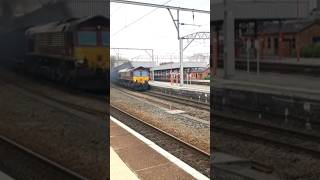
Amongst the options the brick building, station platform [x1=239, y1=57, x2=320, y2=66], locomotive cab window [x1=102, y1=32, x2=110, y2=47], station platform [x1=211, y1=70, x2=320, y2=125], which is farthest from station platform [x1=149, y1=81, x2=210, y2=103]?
locomotive cab window [x1=102, y1=32, x2=110, y2=47]

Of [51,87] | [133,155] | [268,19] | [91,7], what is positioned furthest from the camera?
[133,155]

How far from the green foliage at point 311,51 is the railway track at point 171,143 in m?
1.24

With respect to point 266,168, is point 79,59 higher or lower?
higher

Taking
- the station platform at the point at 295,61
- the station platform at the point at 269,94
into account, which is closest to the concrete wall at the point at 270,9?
the station platform at the point at 295,61

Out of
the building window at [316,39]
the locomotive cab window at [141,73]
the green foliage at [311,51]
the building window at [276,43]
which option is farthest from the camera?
the locomotive cab window at [141,73]

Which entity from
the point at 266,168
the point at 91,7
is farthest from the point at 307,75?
the point at 91,7

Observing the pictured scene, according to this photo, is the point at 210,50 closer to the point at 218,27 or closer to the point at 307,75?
the point at 218,27

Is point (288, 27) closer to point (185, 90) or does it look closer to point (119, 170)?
point (185, 90)

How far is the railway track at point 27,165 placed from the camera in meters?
4.25

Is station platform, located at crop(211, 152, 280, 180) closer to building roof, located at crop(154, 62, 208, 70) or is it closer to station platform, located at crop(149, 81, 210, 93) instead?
station platform, located at crop(149, 81, 210, 93)

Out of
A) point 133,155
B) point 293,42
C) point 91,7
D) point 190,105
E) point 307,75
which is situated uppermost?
point 91,7

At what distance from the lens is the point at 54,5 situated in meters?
3.88

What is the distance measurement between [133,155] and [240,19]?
188 centimetres

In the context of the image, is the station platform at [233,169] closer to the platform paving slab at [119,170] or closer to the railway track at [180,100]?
the railway track at [180,100]
